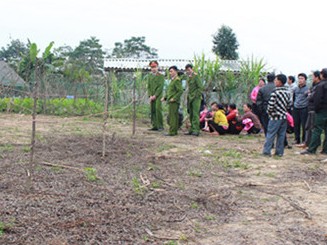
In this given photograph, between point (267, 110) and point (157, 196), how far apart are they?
3.88 m

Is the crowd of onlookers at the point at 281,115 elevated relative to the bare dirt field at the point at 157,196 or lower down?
elevated

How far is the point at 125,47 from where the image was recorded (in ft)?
150

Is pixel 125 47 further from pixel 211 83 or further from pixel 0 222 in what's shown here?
pixel 0 222

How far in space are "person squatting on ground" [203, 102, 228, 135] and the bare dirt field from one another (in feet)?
9.65

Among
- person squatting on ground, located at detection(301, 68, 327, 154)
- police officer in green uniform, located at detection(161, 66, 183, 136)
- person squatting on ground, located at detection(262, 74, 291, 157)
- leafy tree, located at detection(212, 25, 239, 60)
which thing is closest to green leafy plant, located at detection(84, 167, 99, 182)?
person squatting on ground, located at detection(262, 74, 291, 157)

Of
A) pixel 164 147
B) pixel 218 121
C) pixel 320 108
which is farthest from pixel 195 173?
pixel 218 121

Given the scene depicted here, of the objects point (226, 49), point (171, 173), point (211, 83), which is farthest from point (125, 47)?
point (171, 173)

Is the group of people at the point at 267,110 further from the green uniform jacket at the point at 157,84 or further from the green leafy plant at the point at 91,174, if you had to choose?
the green leafy plant at the point at 91,174

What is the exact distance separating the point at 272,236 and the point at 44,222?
1785 millimetres

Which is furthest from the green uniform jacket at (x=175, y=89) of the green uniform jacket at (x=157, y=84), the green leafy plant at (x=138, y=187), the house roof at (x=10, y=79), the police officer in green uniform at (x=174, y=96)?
the house roof at (x=10, y=79)

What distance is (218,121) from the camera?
1077cm

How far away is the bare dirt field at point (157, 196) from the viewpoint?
3.39 meters

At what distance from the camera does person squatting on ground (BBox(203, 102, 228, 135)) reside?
1070 centimetres

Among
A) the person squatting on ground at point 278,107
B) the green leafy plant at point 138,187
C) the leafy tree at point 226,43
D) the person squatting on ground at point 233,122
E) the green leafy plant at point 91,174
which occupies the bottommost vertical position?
the green leafy plant at point 138,187
